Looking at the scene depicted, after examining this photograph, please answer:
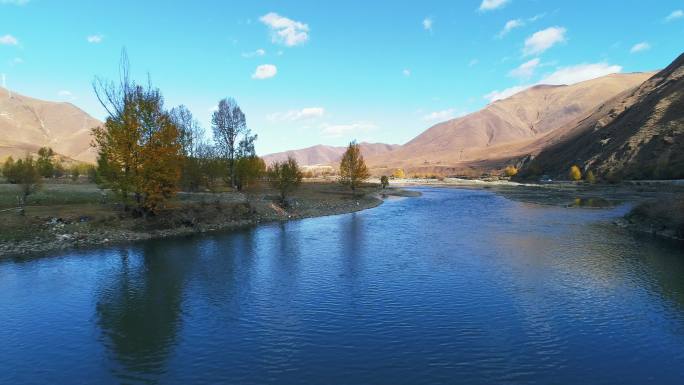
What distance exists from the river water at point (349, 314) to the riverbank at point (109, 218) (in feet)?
15.3

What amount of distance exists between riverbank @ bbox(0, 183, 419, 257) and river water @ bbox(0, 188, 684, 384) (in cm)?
467

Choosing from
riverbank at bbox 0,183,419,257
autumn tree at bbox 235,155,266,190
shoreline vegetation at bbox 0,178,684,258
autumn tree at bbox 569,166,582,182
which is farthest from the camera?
autumn tree at bbox 569,166,582,182

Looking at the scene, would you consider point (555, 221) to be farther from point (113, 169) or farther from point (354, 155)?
point (113, 169)

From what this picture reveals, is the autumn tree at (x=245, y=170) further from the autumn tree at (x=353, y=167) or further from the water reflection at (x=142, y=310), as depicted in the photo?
the water reflection at (x=142, y=310)

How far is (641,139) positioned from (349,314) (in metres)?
159

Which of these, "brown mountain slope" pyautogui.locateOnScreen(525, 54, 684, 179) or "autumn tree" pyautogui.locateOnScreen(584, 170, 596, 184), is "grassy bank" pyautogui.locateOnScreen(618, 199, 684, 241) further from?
"autumn tree" pyautogui.locateOnScreen(584, 170, 596, 184)

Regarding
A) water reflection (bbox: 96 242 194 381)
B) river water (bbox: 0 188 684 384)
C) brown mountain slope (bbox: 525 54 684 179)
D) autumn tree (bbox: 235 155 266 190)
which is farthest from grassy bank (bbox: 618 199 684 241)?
brown mountain slope (bbox: 525 54 684 179)

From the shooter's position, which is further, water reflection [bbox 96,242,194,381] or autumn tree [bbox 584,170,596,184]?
autumn tree [bbox 584,170,596,184]

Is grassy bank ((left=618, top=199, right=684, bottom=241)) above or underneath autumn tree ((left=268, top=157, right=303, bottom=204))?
underneath

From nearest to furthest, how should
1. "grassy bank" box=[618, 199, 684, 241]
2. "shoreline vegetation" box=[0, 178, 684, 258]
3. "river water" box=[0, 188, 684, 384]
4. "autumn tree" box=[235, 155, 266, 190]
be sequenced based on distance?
1. "river water" box=[0, 188, 684, 384]
2. "shoreline vegetation" box=[0, 178, 684, 258]
3. "grassy bank" box=[618, 199, 684, 241]
4. "autumn tree" box=[235, 155, 266, 190]

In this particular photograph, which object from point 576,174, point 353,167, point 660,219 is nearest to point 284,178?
point 353,167

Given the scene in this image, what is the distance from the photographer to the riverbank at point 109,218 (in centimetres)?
4050

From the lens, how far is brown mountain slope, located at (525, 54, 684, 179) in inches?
4889

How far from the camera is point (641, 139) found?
139875mm
